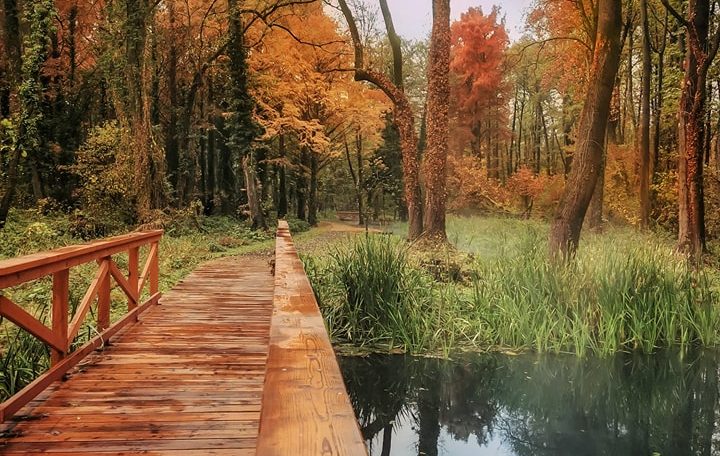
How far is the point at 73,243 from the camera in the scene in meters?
12.6

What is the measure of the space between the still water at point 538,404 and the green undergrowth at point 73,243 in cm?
269

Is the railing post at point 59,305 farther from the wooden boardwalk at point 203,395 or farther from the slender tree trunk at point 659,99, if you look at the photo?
the slender tree trunk at point 659,99

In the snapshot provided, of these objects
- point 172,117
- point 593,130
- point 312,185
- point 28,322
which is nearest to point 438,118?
point 593,130

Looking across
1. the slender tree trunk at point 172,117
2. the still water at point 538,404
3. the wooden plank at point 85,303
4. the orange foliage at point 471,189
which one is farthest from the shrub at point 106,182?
the orange foliage at point 471,189

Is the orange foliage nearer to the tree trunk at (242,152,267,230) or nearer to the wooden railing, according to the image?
the tree trunk at (242,152,267,230)

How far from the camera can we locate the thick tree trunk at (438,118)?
11.1 m

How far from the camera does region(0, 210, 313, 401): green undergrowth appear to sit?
157 inches

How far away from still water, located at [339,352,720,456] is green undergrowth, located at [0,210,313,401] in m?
2.69

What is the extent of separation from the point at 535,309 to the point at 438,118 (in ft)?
21.0

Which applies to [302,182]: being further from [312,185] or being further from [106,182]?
[106,182]

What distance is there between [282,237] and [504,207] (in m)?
19.2

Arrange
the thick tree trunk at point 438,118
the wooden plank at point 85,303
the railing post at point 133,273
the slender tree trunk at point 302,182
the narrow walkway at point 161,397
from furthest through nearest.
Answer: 1. the slender tree trunk at point 302,182
2. the thick tree trunk at point 438,118
3. the railing post at point 133,273
4. the wooden plank at point 85,303
5. the narrow walkway at point 161,397

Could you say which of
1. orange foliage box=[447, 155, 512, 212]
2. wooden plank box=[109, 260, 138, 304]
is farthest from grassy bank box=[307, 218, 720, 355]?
orange foliage box=[447, 155, 512, 212]

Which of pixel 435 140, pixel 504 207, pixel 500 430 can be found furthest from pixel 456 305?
pixel 504 207
